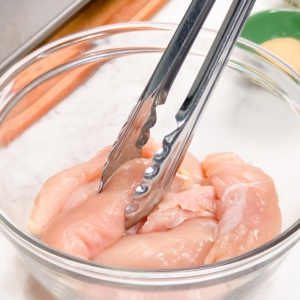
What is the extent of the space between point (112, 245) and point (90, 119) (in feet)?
0.84

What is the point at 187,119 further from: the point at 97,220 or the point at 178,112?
the point at 97,220

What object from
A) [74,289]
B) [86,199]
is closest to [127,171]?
[86,199]

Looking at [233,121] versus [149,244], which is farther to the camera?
[233,121]

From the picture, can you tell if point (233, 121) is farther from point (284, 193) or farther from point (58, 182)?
point (58, 182)

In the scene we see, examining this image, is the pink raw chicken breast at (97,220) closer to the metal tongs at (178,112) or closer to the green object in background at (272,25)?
the metal tongs at (178,112)

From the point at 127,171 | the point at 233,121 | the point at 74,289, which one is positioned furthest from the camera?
the point at 233,121

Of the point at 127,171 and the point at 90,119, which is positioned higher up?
the point at 90,119

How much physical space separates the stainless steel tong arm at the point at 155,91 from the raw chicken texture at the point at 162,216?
16 millimetres

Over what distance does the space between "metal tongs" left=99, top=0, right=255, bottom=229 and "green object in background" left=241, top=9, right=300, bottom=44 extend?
466 millimetres

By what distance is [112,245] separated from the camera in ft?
1.84

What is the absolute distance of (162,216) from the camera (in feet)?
1.88

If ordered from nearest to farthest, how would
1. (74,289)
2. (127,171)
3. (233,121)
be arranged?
(74,289), (127,171), (233,121)

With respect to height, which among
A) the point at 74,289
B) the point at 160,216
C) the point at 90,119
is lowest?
the point at 74,289

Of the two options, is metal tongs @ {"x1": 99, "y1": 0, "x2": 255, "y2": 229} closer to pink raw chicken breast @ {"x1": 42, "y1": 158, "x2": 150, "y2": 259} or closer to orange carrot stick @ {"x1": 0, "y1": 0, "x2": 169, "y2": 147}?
pink raw chicken breast @ {"x1": 42, "y1": 158, "x2": 150, "y2": 259}
